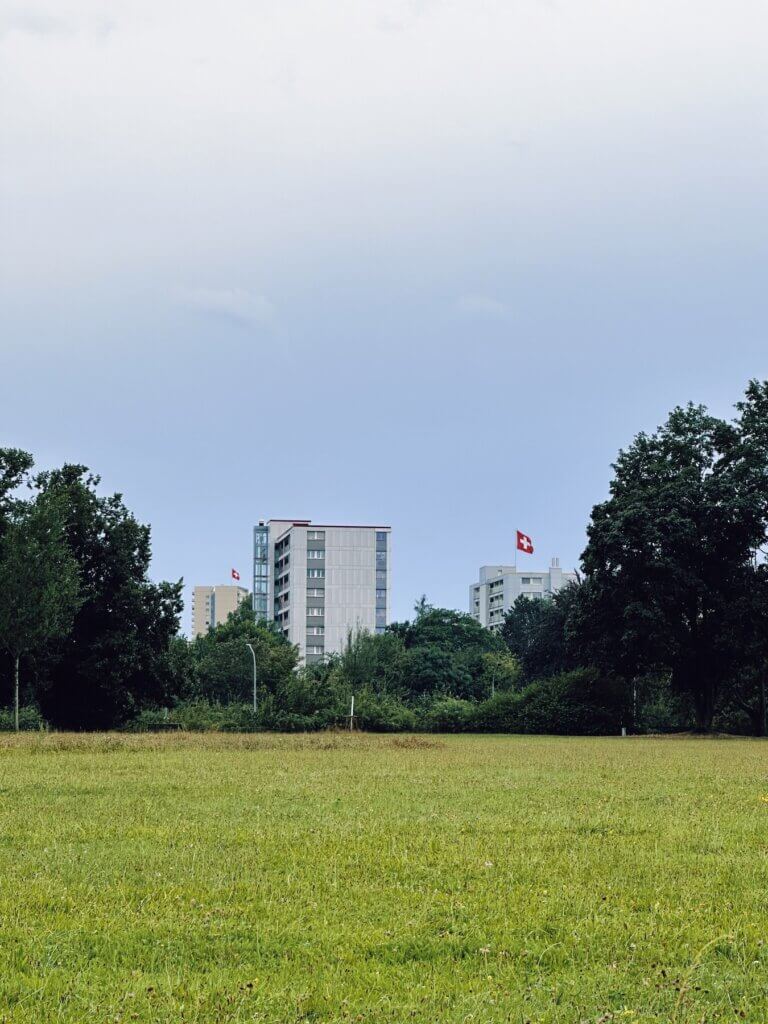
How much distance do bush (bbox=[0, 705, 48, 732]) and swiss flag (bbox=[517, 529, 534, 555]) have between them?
121m

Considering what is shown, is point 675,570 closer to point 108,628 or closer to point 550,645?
point 108,628

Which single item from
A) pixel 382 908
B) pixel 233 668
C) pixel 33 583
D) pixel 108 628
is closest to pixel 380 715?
pixel 108 628

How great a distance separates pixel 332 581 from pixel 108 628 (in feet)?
366

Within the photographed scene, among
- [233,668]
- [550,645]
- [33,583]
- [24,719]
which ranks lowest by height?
[24,719]

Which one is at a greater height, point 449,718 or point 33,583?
point 33,583

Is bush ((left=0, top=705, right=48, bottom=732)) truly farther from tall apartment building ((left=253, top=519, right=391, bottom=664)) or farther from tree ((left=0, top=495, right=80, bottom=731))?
tall apartment building ((left=253, top=519, right=391, bottom=664))

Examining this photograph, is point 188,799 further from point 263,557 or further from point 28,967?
point 263,557

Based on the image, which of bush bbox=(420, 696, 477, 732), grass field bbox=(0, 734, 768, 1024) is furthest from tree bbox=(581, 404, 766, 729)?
grass field bbox=(0, 734, 768, 1024)

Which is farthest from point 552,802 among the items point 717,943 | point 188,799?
point 717,943

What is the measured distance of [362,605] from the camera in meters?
169

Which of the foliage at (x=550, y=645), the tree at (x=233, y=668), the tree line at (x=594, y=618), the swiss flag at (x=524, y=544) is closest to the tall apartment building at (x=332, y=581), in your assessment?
the swiss flag at (x=524, y=544)

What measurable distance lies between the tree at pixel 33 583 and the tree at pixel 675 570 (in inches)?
1074

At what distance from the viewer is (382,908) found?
27.5 ft

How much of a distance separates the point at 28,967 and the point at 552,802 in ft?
35.0
